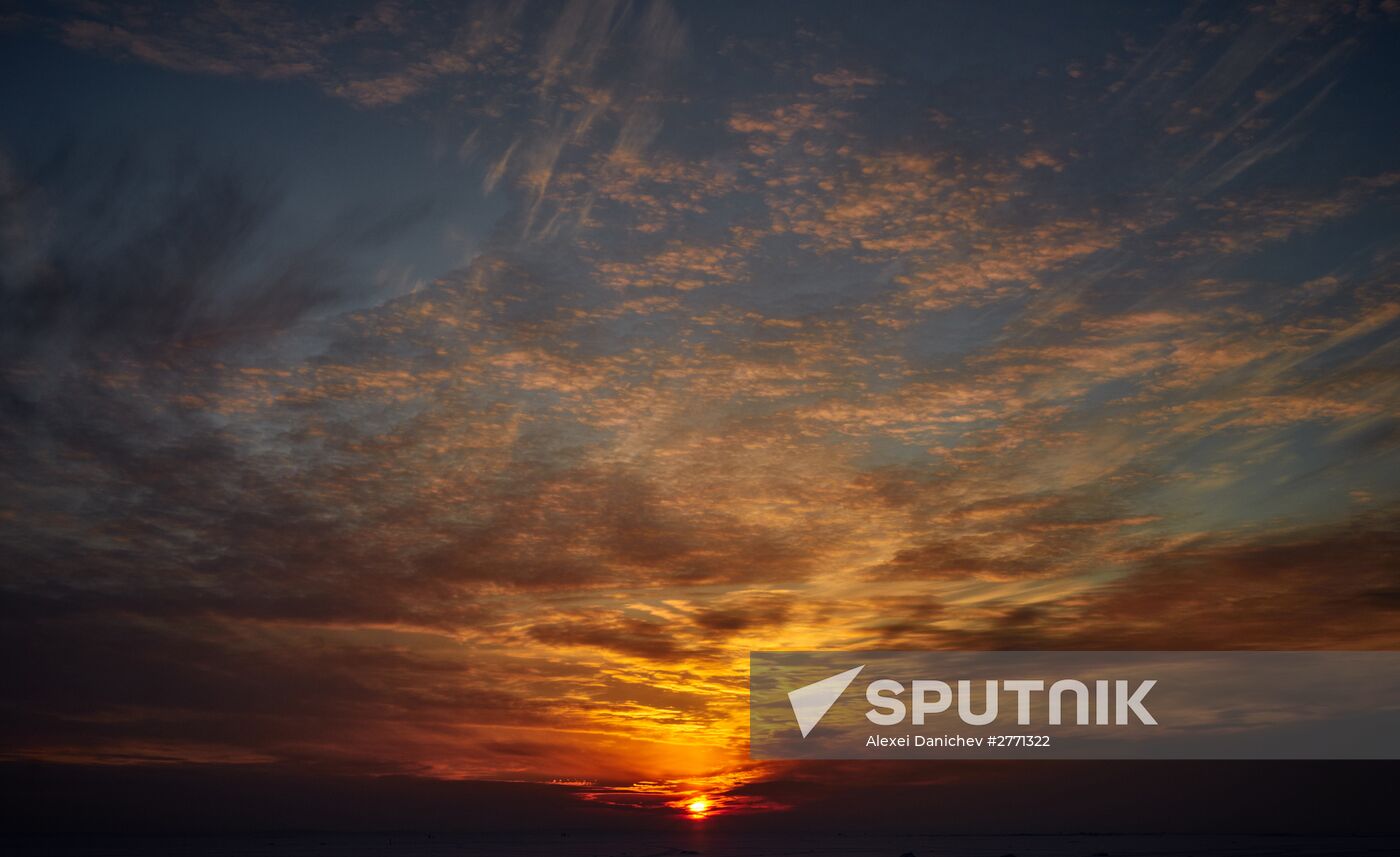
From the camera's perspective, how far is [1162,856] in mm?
141125

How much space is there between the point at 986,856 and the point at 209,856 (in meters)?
125

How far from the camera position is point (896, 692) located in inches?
2427

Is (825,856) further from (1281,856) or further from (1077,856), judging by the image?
(1281,856)

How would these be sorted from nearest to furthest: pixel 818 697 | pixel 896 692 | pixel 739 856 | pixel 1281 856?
pixel 896 692, pixel 818 697, pixel 1281 856, pixel 739 856

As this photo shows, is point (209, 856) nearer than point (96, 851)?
Yes

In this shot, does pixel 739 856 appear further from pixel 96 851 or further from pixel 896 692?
pixel 96 851

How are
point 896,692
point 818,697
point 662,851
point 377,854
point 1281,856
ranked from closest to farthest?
point 896,692 → point 818,697 → point 1281,856 → point 662,851 → point 377,854

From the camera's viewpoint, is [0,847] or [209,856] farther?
[0,847]

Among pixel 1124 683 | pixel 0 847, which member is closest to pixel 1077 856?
pixel 1124 683

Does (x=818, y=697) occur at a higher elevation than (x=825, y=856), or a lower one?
higher

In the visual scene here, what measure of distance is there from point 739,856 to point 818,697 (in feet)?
306

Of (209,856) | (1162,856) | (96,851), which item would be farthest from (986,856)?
(96,851)

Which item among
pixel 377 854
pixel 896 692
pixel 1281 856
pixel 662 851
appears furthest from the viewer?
pixel 377 854

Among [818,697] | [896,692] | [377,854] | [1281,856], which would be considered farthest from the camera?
[377,854]
